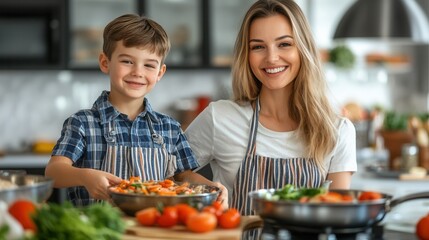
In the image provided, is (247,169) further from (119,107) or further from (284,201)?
(284,201)

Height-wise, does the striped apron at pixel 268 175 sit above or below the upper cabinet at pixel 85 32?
below

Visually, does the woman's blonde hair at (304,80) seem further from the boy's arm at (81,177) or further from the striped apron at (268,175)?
the boy's arm at (81,177)

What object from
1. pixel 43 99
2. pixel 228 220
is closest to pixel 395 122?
pixel 43 99

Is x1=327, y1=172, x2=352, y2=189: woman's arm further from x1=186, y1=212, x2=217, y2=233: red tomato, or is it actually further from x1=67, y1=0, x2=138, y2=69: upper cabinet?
x1=67, y1=0, x2=138, y2=69: upper cabinet

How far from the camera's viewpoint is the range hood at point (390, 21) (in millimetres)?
5703

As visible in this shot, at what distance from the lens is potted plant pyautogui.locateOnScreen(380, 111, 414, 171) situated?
5371 millimetres

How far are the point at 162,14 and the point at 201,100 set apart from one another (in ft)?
2.76

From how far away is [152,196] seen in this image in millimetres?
2273

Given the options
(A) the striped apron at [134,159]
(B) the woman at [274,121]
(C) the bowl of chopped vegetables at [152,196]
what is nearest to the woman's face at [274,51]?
(B) the woman at [274,121]

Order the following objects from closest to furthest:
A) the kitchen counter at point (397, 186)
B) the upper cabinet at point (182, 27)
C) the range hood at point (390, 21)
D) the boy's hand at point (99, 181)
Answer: the boy's hand at point (99, 181) → the kitchen counter at point (397, 186) → the range hood at point (390, 21) → the upper cabinet at point (182, 27)

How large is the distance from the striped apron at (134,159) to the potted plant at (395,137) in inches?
111

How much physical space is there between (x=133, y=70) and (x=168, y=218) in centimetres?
85

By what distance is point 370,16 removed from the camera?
18.9 feet

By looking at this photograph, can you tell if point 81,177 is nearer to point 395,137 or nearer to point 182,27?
point 395,137
